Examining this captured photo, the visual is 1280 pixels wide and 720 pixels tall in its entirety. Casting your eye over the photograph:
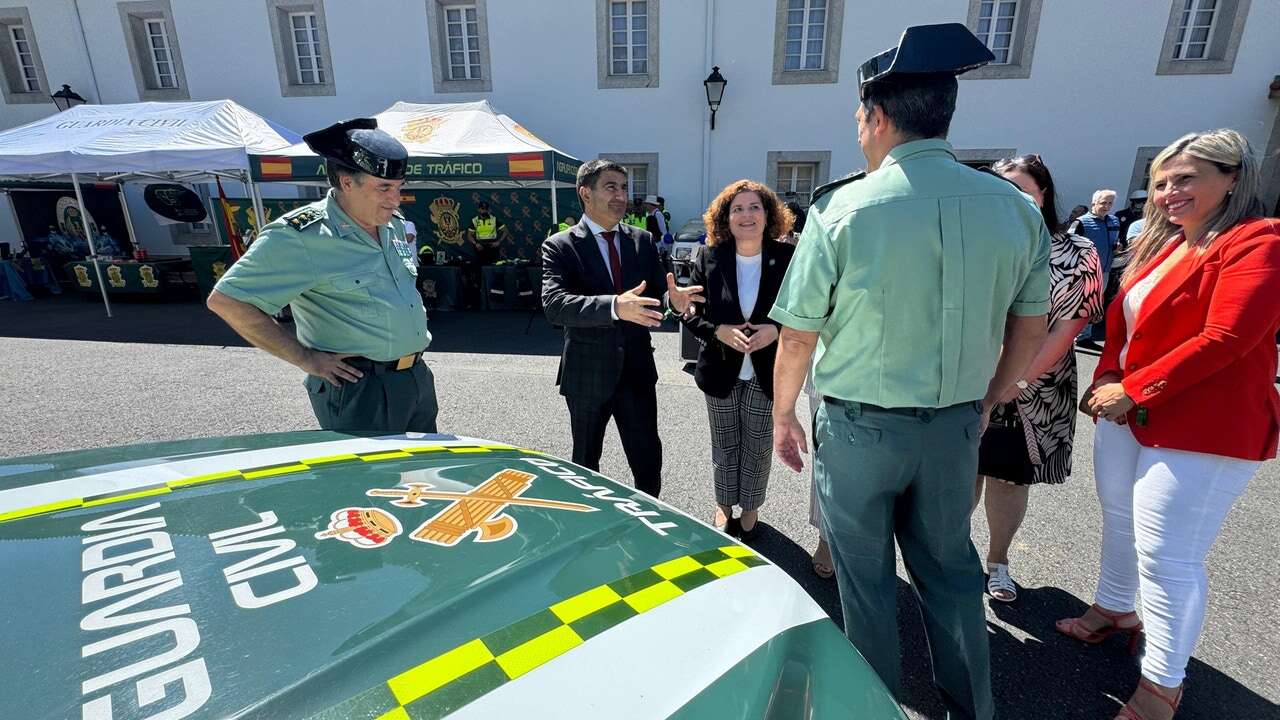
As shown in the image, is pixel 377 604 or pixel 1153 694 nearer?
pixel 377 604

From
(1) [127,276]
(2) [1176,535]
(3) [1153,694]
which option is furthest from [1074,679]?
(1) [127,276]

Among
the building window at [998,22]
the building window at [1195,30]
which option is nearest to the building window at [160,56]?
the building window at [998,22]

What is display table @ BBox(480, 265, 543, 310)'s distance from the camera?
30.5ft

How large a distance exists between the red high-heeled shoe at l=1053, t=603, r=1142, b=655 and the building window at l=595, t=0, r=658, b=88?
1159cm

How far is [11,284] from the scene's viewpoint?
11.0 meters

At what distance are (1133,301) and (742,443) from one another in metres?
1.56

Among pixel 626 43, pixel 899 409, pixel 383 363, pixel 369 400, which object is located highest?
pixel 626 43

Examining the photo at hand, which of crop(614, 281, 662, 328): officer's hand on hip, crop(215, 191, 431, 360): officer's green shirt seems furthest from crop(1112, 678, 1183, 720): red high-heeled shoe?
crop(215, 191, 431, 360): officer's green shirt

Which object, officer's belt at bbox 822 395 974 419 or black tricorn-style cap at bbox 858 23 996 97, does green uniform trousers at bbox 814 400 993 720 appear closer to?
officer's belt at bbox 822 395 974 419

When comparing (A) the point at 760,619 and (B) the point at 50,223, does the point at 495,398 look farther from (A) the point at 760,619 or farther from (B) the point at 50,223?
(B) the point at 50,223

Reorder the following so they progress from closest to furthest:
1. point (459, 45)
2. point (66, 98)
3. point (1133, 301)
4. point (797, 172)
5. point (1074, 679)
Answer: point (1133, 301)
point (1074, 679)
point (797, 172)
point (459, 45)
point (66, 98)

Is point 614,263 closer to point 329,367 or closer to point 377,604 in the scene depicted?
point 329,367

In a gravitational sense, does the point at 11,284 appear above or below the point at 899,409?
below

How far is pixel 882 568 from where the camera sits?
1.51m
